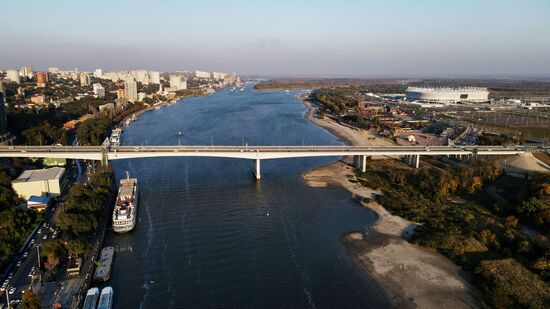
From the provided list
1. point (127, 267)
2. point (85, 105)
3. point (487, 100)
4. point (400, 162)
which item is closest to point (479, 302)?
point (127, 267)

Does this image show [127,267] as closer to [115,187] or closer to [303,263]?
[303,263]

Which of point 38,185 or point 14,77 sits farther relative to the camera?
point 14,77

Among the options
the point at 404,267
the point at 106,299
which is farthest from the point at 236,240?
the point at 404,267

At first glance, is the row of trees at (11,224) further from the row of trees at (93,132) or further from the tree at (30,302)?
the row of trees at (93,132)

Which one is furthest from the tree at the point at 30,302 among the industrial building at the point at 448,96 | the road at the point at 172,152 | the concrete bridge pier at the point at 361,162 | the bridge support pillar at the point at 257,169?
the industrial building at the point at 448,96

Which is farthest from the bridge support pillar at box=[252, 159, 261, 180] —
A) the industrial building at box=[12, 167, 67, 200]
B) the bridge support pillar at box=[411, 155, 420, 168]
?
the bridge support pillar at box=[411, 155, 420, 168]

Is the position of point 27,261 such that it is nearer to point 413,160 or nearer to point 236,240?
point 236,240

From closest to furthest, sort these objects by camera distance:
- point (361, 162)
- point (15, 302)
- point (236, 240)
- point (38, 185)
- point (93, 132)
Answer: point (15, 302), point (236, 240), point (38, 185), point (361, 162), point (93, 132)
